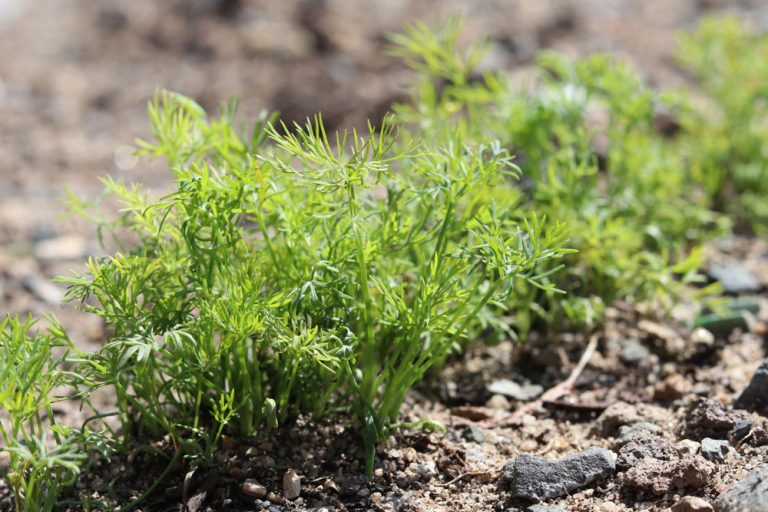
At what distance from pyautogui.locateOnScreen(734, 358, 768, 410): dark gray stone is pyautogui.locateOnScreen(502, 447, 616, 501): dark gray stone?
1.43ft

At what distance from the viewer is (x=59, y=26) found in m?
6.00

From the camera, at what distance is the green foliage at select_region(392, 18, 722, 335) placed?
9.07 ft

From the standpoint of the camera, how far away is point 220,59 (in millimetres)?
5215

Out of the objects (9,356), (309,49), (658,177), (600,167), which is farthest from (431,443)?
(309,49)

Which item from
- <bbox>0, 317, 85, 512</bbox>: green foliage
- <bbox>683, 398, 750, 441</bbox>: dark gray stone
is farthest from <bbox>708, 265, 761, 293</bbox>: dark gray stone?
<bbox>0, 317, 85, 512</bbox>: green foliage

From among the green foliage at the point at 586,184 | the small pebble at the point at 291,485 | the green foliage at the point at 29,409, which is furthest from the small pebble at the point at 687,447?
the green foliage at the point at 29,409

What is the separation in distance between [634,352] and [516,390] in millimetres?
400

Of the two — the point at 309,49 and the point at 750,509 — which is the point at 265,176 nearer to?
the point at 750,509

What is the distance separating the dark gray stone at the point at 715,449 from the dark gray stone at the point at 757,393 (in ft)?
0.70

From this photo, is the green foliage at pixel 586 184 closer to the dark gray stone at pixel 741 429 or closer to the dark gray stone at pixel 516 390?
the dark gray stone at pixel 516 390

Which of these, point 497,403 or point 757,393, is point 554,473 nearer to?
point 497,403

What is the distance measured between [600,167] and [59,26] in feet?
13.0

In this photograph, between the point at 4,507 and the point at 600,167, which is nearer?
the point at 4,507

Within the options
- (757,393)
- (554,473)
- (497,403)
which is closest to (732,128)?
(757,393)
